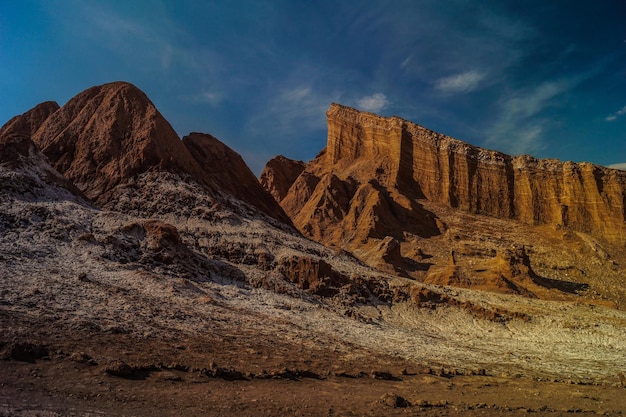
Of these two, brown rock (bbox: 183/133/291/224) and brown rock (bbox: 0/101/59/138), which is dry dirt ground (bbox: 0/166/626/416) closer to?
brown rock (bbox: 183/133/291/224)

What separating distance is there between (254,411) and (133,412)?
2073mm

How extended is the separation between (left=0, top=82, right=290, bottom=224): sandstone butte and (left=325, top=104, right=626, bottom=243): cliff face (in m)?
36.4

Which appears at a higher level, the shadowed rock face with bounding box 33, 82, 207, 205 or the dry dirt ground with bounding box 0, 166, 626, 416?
the shadowed rock face with bounding box 33, 82, 207, 205

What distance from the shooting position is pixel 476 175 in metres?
73.6

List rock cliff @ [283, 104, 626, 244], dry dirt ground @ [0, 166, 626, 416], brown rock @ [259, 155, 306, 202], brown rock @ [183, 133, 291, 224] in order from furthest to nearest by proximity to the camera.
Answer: brown rock @ [259, 155, 306, 202] < rock cliff @ [283, 104, 626, 244] < brown rock @ [183, 133, 291, 224] < dry dirt ground @ [0, 166, 626, 416]

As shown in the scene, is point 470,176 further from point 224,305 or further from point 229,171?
point 224,305

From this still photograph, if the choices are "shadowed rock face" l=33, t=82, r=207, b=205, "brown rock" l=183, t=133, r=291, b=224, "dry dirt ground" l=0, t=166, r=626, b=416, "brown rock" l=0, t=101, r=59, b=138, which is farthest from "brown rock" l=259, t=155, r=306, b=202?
"dry dirt ground" l=0, t=166, r=626, b=416

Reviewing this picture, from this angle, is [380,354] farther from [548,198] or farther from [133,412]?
[548,198]

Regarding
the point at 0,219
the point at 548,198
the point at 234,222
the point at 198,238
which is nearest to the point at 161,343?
the point at 0,219

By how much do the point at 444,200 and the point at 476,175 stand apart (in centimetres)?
924

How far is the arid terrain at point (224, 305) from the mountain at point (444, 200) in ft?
5.96

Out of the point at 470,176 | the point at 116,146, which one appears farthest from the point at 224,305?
the point at 470,176

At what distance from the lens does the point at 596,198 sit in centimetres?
7119

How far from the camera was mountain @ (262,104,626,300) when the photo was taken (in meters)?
53.8
